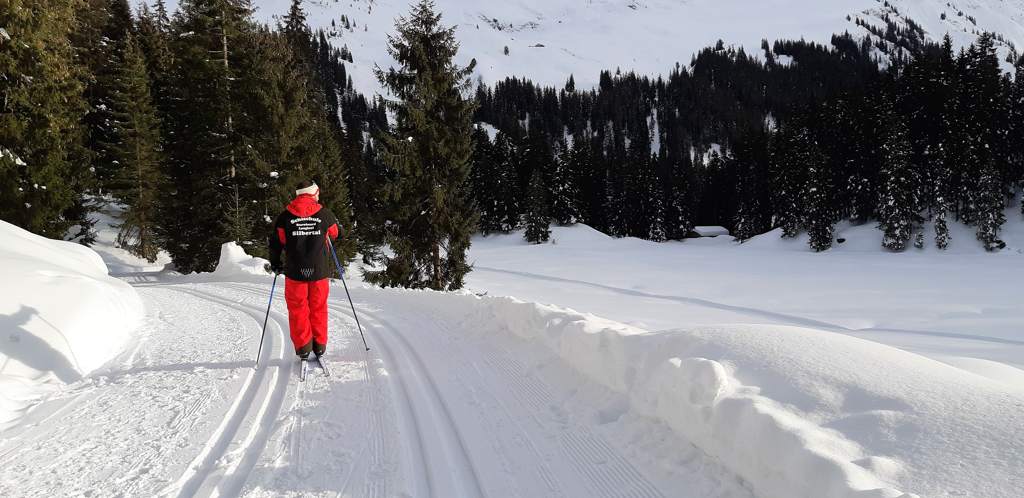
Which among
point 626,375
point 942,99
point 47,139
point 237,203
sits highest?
point 942,99

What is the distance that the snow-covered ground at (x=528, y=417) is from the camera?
2.29m

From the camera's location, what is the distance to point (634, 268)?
31.3 m

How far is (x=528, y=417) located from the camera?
12.4ft

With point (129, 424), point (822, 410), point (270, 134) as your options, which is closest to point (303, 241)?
point (129, 424)

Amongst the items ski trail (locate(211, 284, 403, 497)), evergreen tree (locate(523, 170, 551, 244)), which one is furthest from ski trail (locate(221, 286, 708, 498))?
evergreen tree (locate(523, 170, 551, 244))

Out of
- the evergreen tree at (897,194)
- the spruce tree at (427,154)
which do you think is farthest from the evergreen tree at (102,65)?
the evergreen tree at (897,194)

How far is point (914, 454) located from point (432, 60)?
1818cm

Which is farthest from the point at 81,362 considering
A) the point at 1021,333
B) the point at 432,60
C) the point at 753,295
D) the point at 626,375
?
the point at 753,295

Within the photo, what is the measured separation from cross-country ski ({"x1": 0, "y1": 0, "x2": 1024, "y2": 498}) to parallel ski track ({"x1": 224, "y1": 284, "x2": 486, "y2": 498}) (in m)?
0.03

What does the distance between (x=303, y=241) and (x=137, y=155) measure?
28.5 meters

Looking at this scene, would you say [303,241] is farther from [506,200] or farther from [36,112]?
[506,200]

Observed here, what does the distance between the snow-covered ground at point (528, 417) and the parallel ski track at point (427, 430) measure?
0.02 metres

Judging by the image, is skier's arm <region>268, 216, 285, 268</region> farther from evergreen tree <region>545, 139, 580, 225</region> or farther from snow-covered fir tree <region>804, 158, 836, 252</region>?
evergreen tree <region>545, 139, 580, 225</region>

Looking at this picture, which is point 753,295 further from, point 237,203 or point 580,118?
point 580,118
